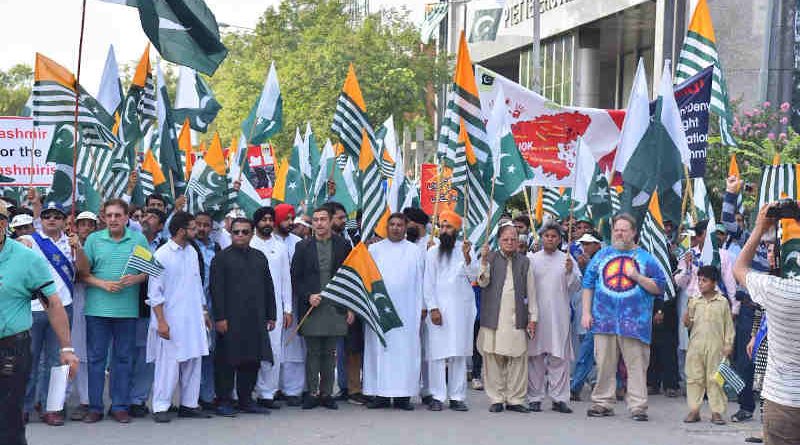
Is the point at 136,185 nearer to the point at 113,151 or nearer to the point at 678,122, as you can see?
the point at 113,151

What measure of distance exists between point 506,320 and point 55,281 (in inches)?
154

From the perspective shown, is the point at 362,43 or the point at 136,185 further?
the point at 362,43

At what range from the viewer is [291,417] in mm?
10500

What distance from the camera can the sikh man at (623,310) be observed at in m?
10.6

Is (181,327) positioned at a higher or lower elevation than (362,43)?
lower

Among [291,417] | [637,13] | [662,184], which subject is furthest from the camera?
[637,13]

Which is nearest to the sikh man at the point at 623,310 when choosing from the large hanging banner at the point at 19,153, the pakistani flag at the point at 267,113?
the pakistani flag at the point at 267,113

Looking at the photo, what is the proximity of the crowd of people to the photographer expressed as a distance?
11.3 feet

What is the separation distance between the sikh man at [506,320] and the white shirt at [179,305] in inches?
101

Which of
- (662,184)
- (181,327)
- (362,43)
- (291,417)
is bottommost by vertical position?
(291,417)

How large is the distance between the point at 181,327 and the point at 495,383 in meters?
2.89

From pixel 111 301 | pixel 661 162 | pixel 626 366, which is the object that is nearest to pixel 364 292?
pixel 111 301

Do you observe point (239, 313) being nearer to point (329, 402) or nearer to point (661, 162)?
point (329, 402)

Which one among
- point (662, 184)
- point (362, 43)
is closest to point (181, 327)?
point (662, 184)
